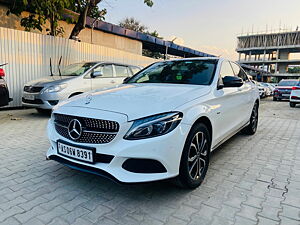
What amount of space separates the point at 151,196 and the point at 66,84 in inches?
180

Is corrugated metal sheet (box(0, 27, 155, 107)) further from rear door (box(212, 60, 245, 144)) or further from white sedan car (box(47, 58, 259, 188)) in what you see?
rear door (box(212, 60, 245, 144))

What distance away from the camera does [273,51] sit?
2995 inches

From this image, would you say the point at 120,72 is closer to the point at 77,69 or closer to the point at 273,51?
the point at 77,69

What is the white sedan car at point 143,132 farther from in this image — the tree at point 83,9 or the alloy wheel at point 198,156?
the tree at point 83,9

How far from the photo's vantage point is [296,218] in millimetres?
2076

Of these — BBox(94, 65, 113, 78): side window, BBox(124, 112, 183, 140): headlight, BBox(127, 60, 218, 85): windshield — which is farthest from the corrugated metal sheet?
BBox(124, 112, 183, 140): headlight

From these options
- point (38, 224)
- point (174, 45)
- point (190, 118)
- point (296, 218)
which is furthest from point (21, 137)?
point (174, 45)

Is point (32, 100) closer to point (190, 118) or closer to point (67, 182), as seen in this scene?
point (67, 182)

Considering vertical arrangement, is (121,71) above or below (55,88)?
above

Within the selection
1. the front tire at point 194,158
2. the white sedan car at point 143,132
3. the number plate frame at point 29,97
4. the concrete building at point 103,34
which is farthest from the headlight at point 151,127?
the concrete building at point 103,34

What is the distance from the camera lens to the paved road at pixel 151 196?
6.71 ft

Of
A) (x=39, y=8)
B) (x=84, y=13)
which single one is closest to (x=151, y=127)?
(x=39, y=8)

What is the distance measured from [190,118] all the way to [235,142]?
2595 millimetres

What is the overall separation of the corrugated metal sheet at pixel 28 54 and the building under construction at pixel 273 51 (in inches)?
2718
